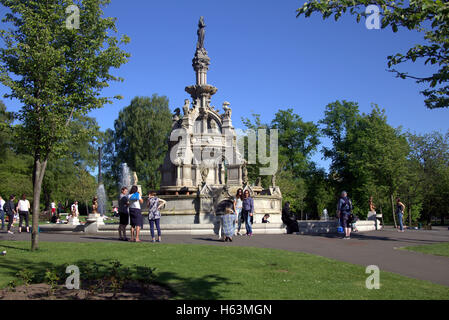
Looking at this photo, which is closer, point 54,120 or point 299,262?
point 299,262

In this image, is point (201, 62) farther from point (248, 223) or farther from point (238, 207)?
point (248, 223)

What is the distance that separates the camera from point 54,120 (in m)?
12.2

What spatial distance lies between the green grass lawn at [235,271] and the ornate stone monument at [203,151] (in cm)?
1189

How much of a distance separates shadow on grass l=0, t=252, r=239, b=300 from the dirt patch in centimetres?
21

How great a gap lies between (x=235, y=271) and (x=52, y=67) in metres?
8.77

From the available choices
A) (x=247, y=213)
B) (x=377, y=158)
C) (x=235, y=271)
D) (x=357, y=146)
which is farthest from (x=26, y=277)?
(x=357, y=146)

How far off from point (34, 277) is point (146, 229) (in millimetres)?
9317

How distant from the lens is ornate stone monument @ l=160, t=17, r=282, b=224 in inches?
995

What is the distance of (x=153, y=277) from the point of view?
797 centimetres

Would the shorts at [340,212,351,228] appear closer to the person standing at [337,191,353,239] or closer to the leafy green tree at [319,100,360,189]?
the person standing at [337,191,353,239]

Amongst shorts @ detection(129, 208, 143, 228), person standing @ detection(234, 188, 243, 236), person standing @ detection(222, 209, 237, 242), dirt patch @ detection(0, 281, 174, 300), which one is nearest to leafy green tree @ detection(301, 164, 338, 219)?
person standing @ detection(234, 188, 243, 236)
